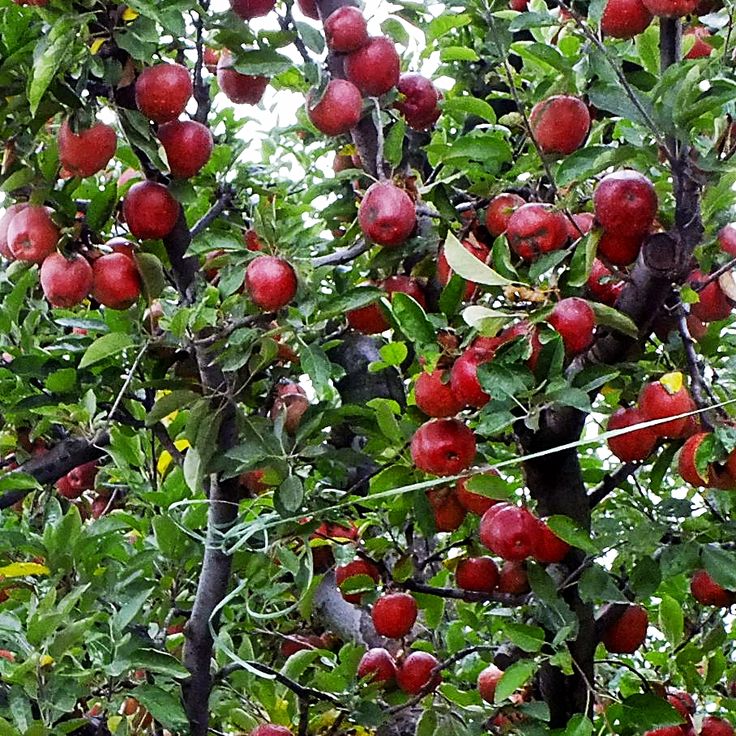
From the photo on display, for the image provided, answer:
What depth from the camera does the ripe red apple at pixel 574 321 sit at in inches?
44.1

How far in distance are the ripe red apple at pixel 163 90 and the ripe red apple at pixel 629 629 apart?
985mm

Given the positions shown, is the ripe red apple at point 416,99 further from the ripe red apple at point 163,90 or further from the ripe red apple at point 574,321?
the ripe red apple at point 574,321

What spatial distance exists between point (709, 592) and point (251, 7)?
1.09 metres

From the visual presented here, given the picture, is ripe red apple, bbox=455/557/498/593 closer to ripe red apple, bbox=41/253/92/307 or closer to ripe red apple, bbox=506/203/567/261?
ripe red apple, bbox=506/203/567/261

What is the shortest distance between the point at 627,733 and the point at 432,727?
0.28 metres

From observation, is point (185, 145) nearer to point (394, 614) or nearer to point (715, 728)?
point (394, 614)

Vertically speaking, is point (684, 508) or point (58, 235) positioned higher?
point (58, 235)

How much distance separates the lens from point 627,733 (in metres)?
1.35

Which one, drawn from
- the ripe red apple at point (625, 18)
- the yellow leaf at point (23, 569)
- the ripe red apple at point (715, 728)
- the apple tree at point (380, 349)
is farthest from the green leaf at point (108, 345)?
the ripe red apple at point (715, 728)

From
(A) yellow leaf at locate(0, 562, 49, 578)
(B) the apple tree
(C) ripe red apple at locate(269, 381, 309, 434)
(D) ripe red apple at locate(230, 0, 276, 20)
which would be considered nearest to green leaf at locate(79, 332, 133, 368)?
(B) the apple tree

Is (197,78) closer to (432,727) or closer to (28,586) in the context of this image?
(28,586)

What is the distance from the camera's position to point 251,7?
1351 millimetres

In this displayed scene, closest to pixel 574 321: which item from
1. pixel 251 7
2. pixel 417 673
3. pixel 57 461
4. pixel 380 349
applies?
pixel 380 349

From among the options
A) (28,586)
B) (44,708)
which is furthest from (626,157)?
(28,586)
